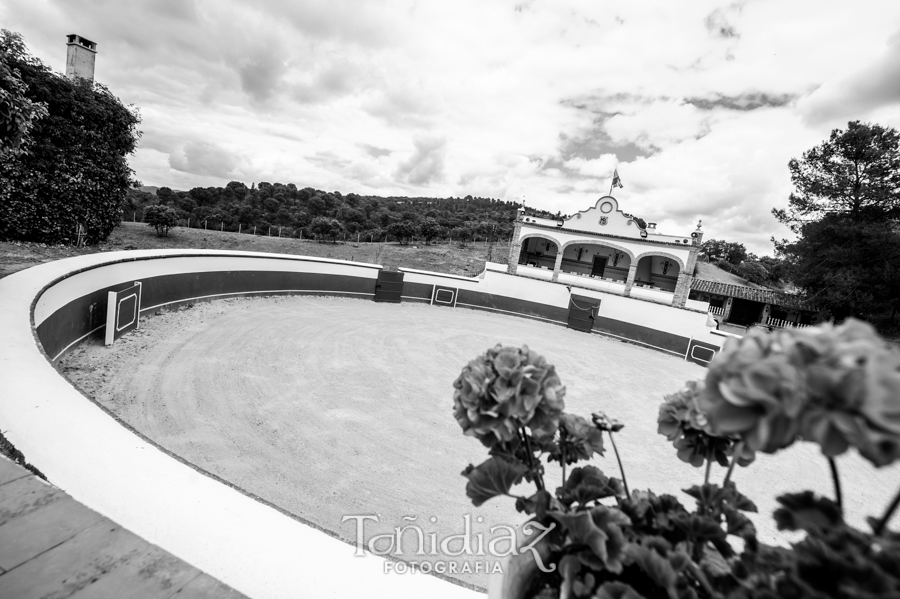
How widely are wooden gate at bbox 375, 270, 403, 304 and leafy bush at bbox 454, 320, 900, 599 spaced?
12501 mm

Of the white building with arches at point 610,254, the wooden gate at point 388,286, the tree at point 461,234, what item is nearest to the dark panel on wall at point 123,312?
the wooden gate at point 388,286

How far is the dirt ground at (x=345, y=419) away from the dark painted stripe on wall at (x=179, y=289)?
38 cm

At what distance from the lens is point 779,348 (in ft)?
2.20

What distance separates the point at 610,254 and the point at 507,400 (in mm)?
Result: 23360

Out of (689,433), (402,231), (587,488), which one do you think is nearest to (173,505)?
(587,488)

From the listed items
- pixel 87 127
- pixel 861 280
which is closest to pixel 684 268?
pixel 861 280

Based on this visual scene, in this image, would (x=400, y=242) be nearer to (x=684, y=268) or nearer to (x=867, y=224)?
(x=684, y=268)

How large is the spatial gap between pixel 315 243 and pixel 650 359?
1891cm

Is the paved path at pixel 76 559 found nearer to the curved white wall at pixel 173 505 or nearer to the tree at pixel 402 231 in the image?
the curved white wall at pixel 173 505

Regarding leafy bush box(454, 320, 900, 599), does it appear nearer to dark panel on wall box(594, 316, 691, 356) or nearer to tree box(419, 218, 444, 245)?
dark panel on wall box(594, 316, 691, 356)

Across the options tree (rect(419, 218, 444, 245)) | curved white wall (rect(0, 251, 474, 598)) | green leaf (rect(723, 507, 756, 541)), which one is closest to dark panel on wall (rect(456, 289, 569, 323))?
curved white wall (rect(0, 251, 474, 598))

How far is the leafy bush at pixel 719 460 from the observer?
538 millimetres

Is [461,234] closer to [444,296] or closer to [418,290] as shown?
[444,296]

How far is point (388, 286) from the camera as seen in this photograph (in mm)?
13531
